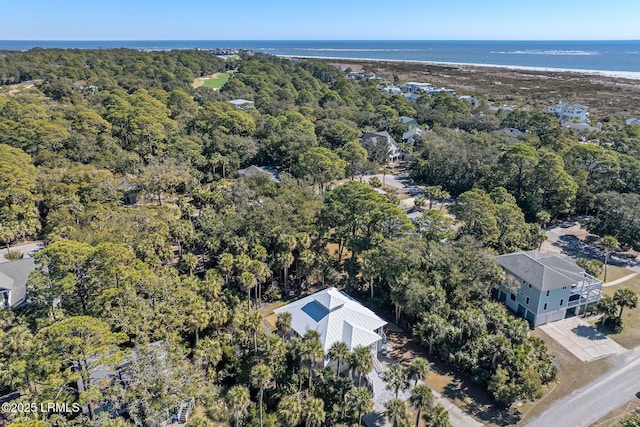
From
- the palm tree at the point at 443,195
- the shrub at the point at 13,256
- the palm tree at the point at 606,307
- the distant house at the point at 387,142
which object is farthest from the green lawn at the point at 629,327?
the shrub at the point at 13,256

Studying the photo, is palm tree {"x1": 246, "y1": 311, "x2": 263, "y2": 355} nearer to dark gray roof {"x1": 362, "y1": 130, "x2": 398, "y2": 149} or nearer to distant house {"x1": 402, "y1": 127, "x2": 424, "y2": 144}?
dark gray roof {"x1": 362, "y1": 130, "x2": 398, "y2": 149}

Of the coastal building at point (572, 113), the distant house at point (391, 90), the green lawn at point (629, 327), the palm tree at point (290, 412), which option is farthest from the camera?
the distant house at point (391, 90)

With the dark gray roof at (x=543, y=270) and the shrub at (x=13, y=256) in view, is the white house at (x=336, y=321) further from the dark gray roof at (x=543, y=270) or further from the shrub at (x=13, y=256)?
the shrub at (x=13, y=256)

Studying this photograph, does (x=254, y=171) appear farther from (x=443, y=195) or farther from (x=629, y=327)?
(x=629, y=327)

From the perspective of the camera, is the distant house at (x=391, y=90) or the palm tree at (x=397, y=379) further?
the distant house at (x=391, y=90)

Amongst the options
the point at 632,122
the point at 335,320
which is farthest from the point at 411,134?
the point at 335,320

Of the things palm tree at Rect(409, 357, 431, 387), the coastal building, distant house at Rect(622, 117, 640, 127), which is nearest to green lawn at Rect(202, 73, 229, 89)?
the coastal building
